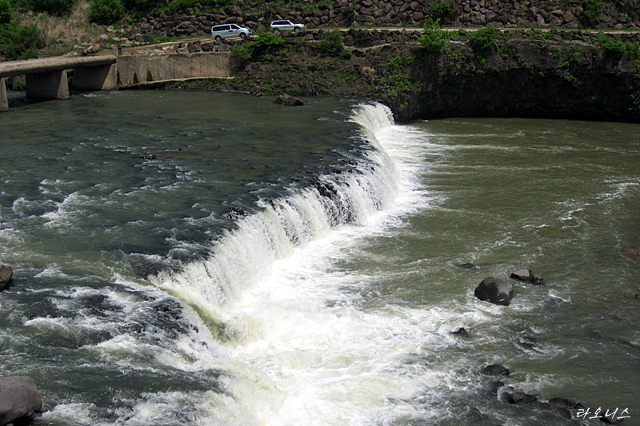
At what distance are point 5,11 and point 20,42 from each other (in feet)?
24.0

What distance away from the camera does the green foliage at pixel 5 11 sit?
49.9 metres

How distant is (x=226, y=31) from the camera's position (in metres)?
47.8

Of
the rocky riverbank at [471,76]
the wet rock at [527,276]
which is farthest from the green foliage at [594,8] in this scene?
the wet rock at [527,276]

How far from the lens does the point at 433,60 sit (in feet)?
138

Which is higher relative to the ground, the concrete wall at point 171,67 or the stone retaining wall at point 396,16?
the stone retaining wall at point 396,16

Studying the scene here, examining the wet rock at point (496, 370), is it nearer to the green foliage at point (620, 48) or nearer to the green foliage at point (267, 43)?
the green foliage at point (620, 48)

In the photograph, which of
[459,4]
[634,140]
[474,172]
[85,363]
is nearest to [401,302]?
[85,363]

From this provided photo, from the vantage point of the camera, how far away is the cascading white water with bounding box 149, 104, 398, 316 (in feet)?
48.2

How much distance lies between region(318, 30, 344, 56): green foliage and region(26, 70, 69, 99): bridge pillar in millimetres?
17119

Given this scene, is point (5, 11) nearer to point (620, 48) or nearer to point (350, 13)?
point (350, 13)

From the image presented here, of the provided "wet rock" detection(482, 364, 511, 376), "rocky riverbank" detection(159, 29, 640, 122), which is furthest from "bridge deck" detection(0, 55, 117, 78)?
"wet rock" detection(482, 364, 511, 376)

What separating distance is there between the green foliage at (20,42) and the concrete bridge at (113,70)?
6.08m

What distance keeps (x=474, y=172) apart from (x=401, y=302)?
14029mm

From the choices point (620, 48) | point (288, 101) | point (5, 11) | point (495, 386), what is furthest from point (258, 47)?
point (495, 386)
